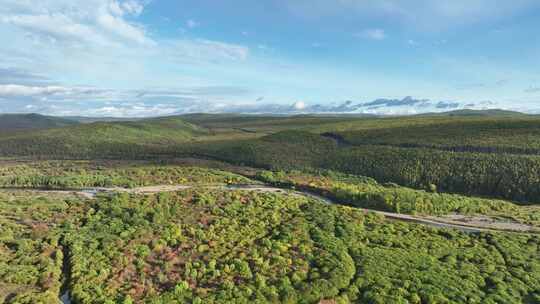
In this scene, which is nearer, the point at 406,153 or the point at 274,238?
the point at 274,238

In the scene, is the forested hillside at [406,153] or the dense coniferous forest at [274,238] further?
the forested hillside at [406,153]

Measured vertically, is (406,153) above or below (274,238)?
above

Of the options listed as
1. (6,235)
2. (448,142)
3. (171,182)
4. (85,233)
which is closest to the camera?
(6,235)

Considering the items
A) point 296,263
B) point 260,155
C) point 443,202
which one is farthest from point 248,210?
point 260,155

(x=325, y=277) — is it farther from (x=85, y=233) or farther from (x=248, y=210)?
(x=85, y=233)

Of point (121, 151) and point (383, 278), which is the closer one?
point (383, 278)

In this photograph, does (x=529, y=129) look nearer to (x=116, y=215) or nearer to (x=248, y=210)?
(x=248, y=210)

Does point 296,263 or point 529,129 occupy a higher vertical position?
point 529,129

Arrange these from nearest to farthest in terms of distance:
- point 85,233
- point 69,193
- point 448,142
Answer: point 85,233, point 69,193, point 448,142

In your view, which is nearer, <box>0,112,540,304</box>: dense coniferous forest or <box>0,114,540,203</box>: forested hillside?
<box>0,112,540,304</box>: dense coniferous forest
